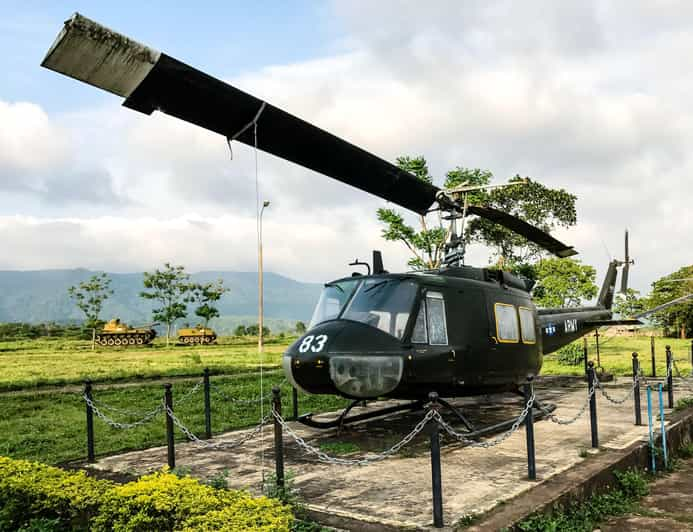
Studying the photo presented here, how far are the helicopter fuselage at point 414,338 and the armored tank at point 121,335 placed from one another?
145 feet

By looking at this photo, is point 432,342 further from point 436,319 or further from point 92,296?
point 92,296

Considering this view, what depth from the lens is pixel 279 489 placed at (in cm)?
562

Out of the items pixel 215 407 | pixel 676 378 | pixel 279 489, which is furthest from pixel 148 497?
pixel 676 378

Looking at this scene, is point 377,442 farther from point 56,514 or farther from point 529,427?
point 56,514

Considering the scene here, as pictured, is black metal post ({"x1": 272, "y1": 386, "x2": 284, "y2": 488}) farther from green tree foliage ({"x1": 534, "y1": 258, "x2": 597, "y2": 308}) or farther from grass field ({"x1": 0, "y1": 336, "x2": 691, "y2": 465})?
green tree foliage ({"x1": 534, "y1": 258, "x2": 597, "y2": 308})

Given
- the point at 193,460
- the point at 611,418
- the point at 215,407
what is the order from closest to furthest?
the point at 193,460, the point at 611,418, the point at 215,407

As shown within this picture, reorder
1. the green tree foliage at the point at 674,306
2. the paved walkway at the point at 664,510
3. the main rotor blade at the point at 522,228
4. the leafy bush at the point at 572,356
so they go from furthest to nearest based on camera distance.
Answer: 1. the green tree foliage at the point at 674,306
2. the leafy bush at the point at 572,356
3. the main rotor blade at the point at 522,228
4. the paved walkway at the point at 664,510

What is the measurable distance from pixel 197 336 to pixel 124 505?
47524 millimetres

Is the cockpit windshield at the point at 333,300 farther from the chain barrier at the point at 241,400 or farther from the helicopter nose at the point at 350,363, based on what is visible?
the chain barrier at the point at 241,400

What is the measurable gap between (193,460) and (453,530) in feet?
13.6

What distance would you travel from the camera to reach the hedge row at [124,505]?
4.33 m

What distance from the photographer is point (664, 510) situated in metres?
6.21

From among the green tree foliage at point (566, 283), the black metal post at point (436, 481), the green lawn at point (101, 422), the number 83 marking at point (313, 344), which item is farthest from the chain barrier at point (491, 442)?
the green tree foliage at point (566, 283)

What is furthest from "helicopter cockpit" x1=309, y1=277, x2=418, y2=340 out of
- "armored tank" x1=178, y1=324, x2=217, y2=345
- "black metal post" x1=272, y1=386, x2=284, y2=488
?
"armored tank" x1=178, y1=324, x2=217, y2=345
